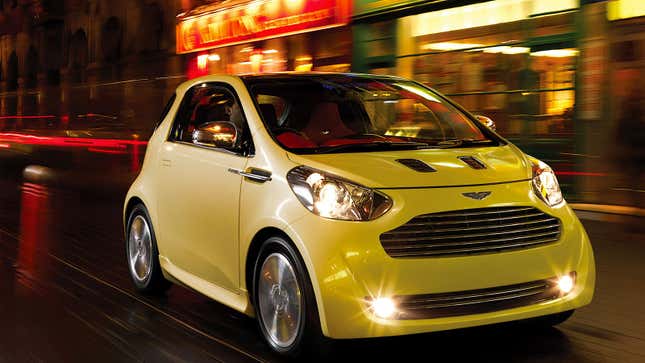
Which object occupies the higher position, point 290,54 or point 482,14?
point 482,14

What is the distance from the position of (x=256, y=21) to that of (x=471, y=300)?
16.2 metres

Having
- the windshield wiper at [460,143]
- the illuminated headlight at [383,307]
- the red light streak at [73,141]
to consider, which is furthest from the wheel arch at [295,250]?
the red light streak at [73,141]

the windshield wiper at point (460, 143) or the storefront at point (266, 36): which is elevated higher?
the storefront at point (266, 36)

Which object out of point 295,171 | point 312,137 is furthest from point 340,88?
point 295,171

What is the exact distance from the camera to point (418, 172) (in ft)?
15.8

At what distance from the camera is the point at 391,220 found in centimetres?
454

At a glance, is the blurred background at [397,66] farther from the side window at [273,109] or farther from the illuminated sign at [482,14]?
the side window at [273,109]

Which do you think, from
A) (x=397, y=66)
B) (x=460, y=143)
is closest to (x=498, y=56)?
(x=397, y=66)

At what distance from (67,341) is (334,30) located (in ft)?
42.5

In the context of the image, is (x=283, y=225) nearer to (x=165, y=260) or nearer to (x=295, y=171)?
(x=295, y=171)

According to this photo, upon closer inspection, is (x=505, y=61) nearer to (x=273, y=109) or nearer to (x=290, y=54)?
(x=290, y=54)

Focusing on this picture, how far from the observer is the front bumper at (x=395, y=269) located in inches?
175

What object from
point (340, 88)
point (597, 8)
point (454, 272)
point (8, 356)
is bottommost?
point (8, 356)

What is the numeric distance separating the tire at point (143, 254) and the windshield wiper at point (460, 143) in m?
2.26
